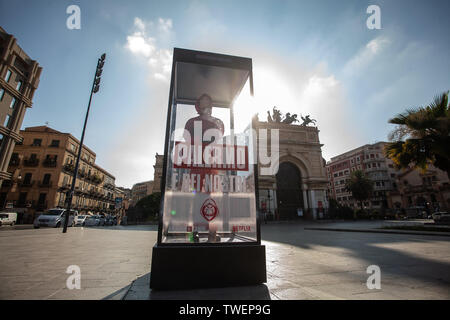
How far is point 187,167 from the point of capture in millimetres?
2602

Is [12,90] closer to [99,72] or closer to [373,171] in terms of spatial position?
[99,72]

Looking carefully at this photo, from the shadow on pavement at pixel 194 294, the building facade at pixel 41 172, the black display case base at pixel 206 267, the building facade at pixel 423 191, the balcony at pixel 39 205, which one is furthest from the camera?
the building facade at pixel 423 191

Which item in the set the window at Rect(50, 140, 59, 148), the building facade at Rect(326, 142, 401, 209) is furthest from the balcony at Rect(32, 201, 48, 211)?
the building facade at Rect(326, 142, 401, 209)

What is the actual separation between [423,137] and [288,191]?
64.5 ft

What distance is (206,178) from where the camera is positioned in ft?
8.68

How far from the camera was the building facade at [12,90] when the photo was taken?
62.5 ft

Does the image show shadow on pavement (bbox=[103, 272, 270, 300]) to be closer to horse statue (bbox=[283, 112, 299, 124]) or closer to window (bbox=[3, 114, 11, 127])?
window (bbox=[3, 114, 11, 127])

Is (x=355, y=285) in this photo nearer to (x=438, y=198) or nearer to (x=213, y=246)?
(x=213, y=246)

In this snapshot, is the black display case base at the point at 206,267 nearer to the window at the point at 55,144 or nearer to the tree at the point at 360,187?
the tree at the point at 360,187

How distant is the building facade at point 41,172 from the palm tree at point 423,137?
36.1m

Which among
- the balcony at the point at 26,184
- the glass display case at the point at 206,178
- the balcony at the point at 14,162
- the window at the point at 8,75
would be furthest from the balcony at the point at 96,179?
the glass display case at the point at 206,178

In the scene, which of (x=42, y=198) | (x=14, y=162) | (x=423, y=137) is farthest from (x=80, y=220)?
(x=423, y=137)

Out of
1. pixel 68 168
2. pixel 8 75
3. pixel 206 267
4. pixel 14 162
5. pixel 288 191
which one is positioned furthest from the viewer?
pixel 68 168
